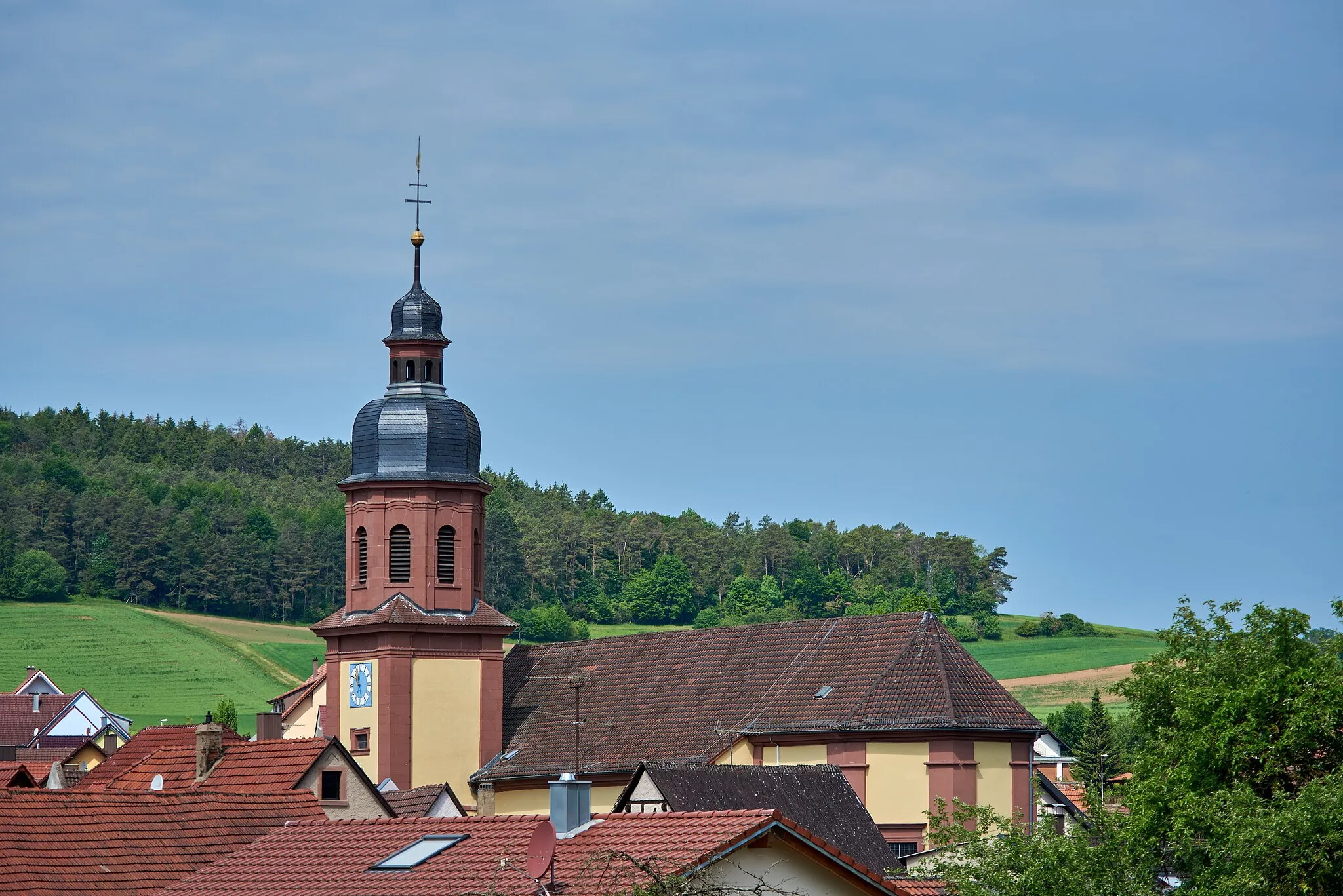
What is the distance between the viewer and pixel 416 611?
173 ft

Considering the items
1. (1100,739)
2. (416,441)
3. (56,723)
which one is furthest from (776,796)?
(56,723)

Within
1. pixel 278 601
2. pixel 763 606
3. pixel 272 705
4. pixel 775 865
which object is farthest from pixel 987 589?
→ pixel 775 865

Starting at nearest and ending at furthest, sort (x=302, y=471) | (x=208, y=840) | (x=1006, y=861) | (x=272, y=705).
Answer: (x=1006, y=861), (x=208, y=840), (x=272, y=705), (x=302, y=471)

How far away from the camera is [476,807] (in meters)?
52.7

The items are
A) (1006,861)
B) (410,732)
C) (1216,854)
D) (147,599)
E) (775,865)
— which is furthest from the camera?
(147,599)

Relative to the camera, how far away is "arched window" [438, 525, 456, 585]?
53.3 meters

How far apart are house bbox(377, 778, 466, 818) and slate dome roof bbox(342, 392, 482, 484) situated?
7641 millimetres

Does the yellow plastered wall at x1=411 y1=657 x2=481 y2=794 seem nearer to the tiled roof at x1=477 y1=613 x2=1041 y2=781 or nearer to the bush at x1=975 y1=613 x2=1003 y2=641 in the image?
the tiled roof at x1=477 y1=613 x2=1041 y2=781

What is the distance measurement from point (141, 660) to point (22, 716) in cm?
1970

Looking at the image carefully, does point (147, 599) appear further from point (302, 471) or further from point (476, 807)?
point (476, 807)

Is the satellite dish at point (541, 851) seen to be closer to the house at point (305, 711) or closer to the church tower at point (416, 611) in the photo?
the church tower at point (416, 611)

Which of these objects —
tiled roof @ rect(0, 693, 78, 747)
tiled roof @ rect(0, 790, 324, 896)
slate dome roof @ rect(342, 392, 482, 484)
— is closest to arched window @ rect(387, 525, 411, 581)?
slate dome roof @ rect(342, 392, 482, 484)

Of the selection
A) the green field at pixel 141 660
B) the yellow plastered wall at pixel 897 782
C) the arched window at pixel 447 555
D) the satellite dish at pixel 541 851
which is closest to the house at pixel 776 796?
the yellow plastered wall at pixel 897 782

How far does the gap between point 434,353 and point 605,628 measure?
7722 centimetres
